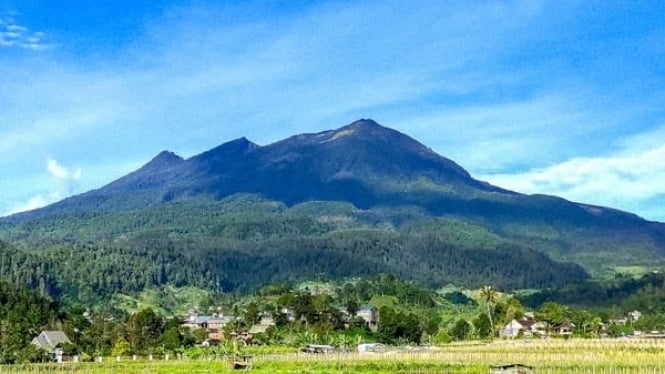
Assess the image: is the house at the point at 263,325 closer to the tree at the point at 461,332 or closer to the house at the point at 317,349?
the house at the point at 317,349

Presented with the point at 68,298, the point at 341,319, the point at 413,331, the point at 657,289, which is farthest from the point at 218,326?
the point at 657,289

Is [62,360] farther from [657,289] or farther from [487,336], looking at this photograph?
[657,289]

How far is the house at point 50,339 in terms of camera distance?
100 meters

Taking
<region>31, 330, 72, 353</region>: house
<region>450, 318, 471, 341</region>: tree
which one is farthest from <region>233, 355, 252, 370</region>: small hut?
<region>450, 318, 471, 341</region>: tree

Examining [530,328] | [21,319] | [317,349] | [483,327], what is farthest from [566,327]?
[21,319]

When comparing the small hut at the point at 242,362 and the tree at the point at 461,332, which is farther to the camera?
the tree at the point at 461,332

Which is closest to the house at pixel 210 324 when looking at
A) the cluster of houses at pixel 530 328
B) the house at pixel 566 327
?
the cluster of houses at pixel 530 328

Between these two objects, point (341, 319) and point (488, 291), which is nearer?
point (488, 291)

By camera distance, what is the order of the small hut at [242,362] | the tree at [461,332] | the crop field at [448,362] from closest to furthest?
the crop field at [448,362], the small hut at [242,362], the tree at [461,332]

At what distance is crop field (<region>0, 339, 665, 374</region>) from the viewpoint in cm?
6488

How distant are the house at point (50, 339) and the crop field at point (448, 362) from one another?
17.5 meters

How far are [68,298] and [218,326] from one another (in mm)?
64355

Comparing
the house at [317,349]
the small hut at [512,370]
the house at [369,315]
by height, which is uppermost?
the house at [369,315]

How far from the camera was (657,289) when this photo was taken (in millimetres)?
191875
